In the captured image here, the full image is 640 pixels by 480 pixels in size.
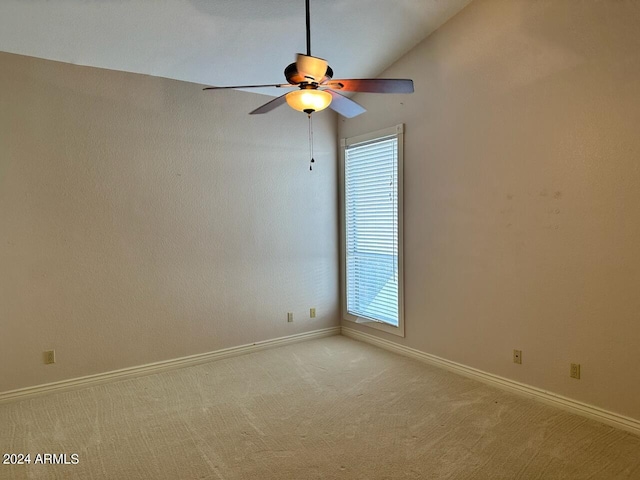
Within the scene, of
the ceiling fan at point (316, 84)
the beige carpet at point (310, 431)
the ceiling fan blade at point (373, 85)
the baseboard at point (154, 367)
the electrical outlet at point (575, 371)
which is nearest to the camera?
the ceiling fan at point (316, 84)

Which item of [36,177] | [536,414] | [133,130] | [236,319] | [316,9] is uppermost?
[316,9]

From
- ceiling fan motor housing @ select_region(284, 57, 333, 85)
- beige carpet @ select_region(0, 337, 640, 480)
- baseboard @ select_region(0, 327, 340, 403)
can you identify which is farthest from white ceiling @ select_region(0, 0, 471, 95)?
beige carpet @ select_region(0, 337, 640, 480)

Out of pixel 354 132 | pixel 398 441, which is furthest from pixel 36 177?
pixel 398 441

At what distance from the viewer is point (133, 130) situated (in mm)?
3703

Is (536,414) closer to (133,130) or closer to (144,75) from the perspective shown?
(133,130)

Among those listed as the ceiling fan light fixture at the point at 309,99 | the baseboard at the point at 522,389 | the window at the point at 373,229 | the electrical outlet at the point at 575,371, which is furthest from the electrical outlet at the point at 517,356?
the ceiling fan light fixture at the point at 309,99

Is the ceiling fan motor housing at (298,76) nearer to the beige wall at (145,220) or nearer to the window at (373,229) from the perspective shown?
the window at (373,229)

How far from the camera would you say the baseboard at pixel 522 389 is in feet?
8.86

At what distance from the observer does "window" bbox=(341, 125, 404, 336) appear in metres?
4.21

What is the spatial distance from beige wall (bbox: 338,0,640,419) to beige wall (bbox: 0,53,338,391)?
1.34 metres

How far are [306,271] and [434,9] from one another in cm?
286

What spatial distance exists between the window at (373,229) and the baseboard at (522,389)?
196 mm

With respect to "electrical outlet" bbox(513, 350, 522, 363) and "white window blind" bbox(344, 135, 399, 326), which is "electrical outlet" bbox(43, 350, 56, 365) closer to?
"white window blind" bbox(344, 135, 399, 326)

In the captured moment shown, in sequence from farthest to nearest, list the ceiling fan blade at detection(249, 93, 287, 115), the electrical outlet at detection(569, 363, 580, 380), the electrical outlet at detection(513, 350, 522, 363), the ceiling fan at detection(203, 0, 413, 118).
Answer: the electrical outlet at detection(513, 350, 522, 363), the electrical outlet at detection(569, 363, 580, 380), the ceiling fan blade at detection(249, 93, 287, 115), the ceiling fan at detection(203, 0, 413, 118)
